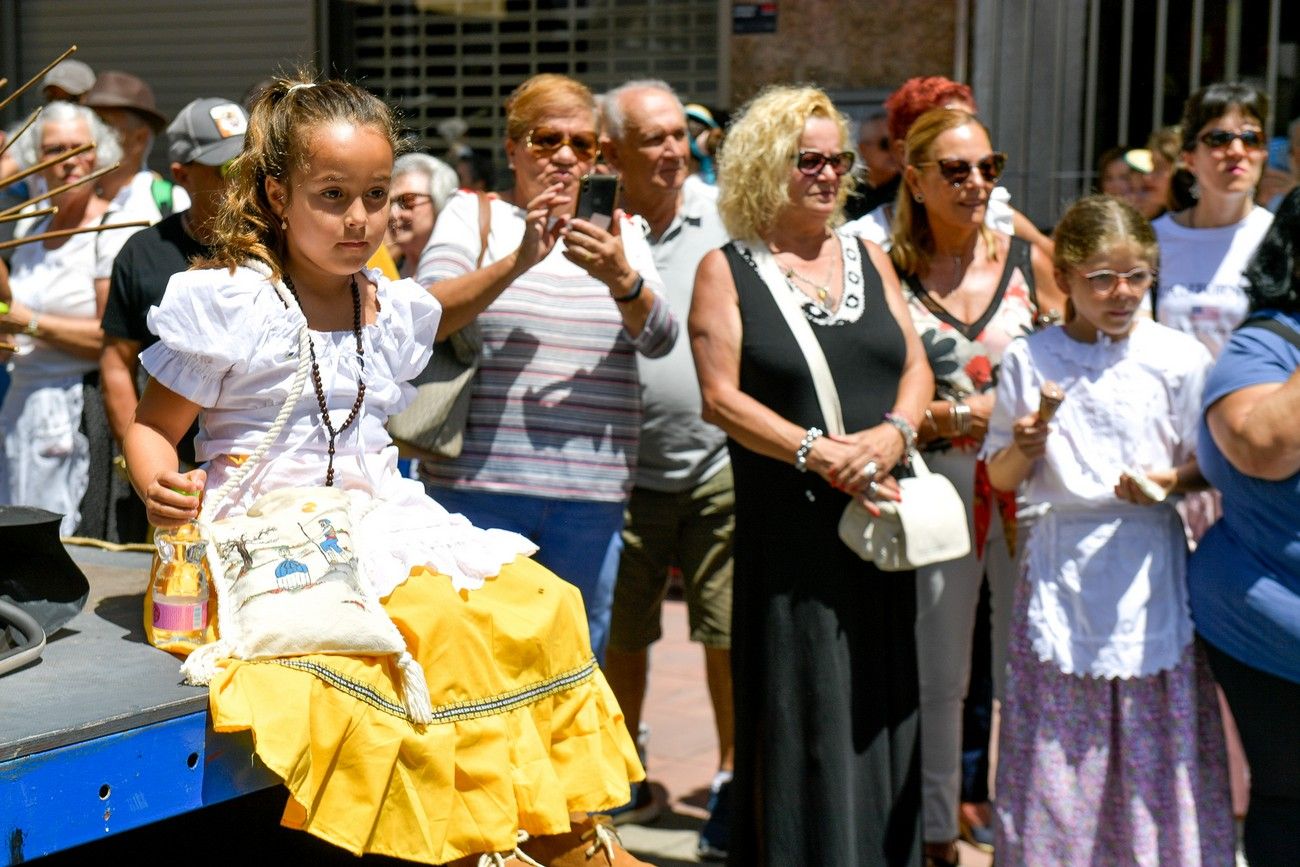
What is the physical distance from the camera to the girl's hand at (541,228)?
3475 mm

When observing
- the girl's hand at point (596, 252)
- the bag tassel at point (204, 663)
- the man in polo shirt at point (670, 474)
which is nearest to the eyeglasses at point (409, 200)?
the man in polo shirt at point (670, 474)

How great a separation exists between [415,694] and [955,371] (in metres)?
2.09

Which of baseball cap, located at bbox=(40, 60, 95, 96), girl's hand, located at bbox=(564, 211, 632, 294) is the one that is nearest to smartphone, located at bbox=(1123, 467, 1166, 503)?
girl's hand, located at bbox=(564, 211, 632, 294)

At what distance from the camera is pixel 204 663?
2.24 metres

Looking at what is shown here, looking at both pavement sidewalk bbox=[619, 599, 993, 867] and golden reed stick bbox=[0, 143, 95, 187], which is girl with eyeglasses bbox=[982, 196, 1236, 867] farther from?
golden reed stick bbox=[0, 143, 95, 187]

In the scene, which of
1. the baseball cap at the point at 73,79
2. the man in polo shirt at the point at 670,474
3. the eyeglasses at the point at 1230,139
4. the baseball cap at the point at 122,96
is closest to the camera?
the man in polo shirt at the point at 670,474

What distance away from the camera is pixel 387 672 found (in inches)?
89.1

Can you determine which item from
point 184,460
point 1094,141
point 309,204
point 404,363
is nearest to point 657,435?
point 184,460

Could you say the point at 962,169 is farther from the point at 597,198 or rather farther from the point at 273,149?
the point at 273,149

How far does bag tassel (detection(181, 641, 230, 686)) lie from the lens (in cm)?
223

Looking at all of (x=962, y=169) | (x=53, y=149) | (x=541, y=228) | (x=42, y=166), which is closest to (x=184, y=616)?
(x=42, y=166)

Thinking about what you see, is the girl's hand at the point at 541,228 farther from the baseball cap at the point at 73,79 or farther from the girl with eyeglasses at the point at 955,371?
the baseball cap at the point at 73,79

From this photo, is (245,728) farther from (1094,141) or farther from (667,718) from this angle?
(1094,141)

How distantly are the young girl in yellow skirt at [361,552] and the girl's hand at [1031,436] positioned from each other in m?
1.46
